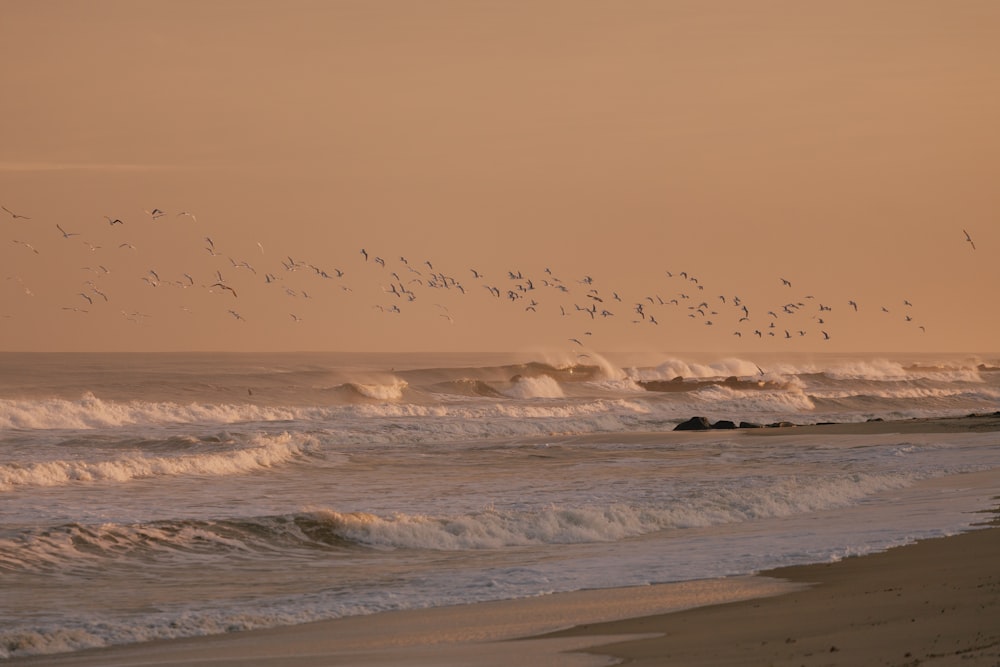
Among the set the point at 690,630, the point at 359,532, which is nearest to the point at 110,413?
the point at 359,532

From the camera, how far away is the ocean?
41.7 feet

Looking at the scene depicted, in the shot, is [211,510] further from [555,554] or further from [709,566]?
[709,566]

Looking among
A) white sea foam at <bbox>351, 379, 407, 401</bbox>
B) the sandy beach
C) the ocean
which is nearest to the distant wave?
the ocean

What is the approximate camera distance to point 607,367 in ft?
271

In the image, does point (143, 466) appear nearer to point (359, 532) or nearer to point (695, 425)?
point (359, 532)

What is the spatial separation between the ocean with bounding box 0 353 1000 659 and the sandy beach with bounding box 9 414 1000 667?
650mm

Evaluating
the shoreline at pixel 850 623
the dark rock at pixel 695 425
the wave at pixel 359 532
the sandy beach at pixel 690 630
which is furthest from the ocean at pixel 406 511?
the shoreline at pixel 850 623

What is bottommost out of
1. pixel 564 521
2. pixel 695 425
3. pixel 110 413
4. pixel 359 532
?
pixel 695 425

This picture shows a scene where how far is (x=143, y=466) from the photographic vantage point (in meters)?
25.2

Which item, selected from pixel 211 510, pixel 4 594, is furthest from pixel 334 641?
pixel 211 510

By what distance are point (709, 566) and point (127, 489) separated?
39.7 feet

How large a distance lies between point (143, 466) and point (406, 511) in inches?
325

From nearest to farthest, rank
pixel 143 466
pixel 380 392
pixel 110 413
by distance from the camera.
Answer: pixel 143 466, pixel 110 413, pixel 380 392

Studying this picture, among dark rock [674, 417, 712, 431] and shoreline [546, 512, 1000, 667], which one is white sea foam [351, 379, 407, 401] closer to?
dark rock [674, 417, 712, 431]
